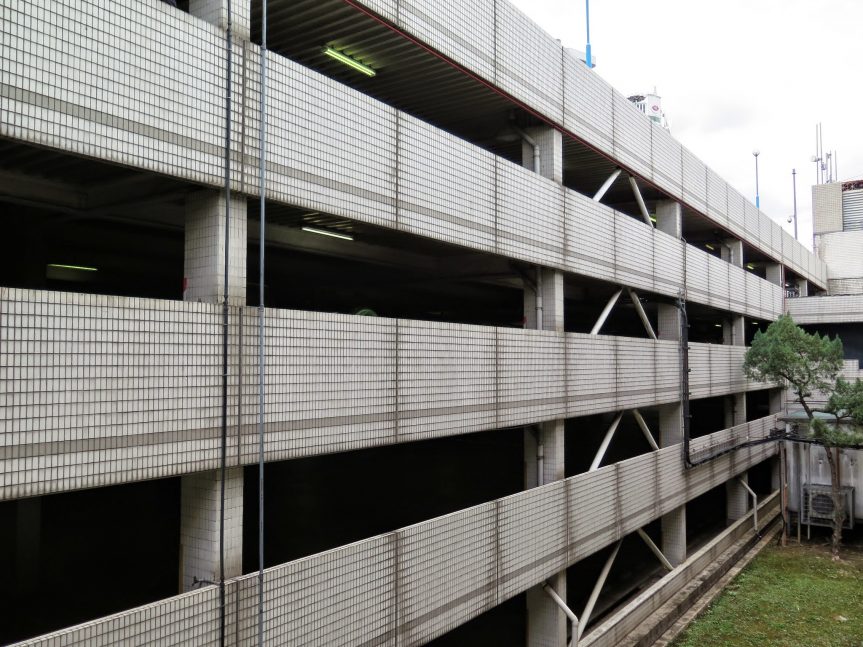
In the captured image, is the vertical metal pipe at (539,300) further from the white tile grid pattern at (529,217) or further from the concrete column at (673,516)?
the concrete column at (673,516)

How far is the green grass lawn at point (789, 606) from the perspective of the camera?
12820 millimetres

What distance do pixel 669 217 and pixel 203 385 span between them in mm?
13261

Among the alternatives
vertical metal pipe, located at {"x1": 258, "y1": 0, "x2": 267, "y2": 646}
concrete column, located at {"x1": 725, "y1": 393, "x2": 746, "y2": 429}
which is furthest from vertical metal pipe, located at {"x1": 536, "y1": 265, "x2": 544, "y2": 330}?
concrete column, located at {"x1": 725, "y1": 393, "x2": 746, "y2": 429}

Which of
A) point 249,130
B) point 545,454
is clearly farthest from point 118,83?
point 545,454

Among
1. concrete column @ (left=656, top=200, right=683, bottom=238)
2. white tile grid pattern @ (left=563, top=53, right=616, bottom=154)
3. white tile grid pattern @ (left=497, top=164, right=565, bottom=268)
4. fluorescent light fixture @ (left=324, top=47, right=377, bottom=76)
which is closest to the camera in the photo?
fluorescent light fixture @ (left=324, top=47, right=377, bottom=76)

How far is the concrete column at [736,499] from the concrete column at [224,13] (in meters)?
19.2

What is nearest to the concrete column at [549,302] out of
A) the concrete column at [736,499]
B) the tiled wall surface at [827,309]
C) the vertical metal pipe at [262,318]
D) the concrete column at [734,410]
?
the vertical metal pipe at [262,318]

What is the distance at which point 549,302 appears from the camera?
1098 centimetres

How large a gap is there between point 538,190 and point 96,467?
7.52 metres

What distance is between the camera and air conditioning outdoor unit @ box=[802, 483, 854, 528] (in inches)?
758

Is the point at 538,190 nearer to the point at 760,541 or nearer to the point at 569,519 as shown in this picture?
the point at 569,519

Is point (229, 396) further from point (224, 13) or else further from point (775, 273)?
point (775, 273)

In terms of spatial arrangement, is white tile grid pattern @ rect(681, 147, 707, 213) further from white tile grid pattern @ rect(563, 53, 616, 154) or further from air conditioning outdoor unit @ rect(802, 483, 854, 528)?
air conditioning outdoor unit @ rect(802, 483, 854, 528)

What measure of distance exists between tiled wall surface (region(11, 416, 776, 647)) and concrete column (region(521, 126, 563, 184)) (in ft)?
16.3
